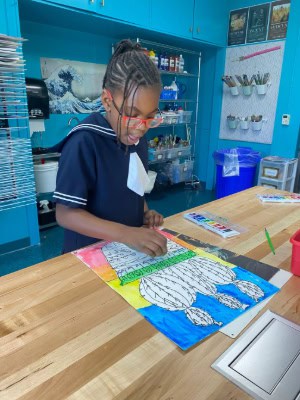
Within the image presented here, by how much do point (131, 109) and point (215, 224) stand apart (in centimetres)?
49

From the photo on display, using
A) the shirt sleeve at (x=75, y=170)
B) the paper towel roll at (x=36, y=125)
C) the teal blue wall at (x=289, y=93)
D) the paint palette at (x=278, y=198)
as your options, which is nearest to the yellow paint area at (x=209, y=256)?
the shirt sleeve at (x=75, y=170)

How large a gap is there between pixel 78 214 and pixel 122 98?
33 centimetres

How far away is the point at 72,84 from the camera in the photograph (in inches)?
106

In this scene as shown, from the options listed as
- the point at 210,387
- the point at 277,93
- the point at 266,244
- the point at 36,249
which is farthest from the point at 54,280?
the point at 277,93

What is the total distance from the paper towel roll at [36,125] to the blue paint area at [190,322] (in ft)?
7.21

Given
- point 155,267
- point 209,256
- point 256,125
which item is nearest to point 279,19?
point 256,125

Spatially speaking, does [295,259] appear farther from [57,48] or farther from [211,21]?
[211,21]

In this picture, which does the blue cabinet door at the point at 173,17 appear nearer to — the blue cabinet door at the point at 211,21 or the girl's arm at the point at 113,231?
→ the blue cabinet door at the point at 211,21

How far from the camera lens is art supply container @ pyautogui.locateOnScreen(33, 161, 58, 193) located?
7.57 feet

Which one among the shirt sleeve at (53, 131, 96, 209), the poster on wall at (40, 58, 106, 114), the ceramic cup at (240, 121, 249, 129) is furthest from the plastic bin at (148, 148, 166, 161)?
the shirt sleeve at (53, 131, 96, 209)

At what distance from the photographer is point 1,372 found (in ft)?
1.50

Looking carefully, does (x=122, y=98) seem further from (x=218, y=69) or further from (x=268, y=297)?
(x=218, y=69)

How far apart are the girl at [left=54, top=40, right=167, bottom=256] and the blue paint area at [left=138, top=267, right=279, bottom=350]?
178 millimetres

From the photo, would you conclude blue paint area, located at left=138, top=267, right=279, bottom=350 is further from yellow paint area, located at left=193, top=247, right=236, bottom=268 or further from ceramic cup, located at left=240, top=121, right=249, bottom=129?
ceramic cup, located at left=240, top=121, right=249, bottom=129
